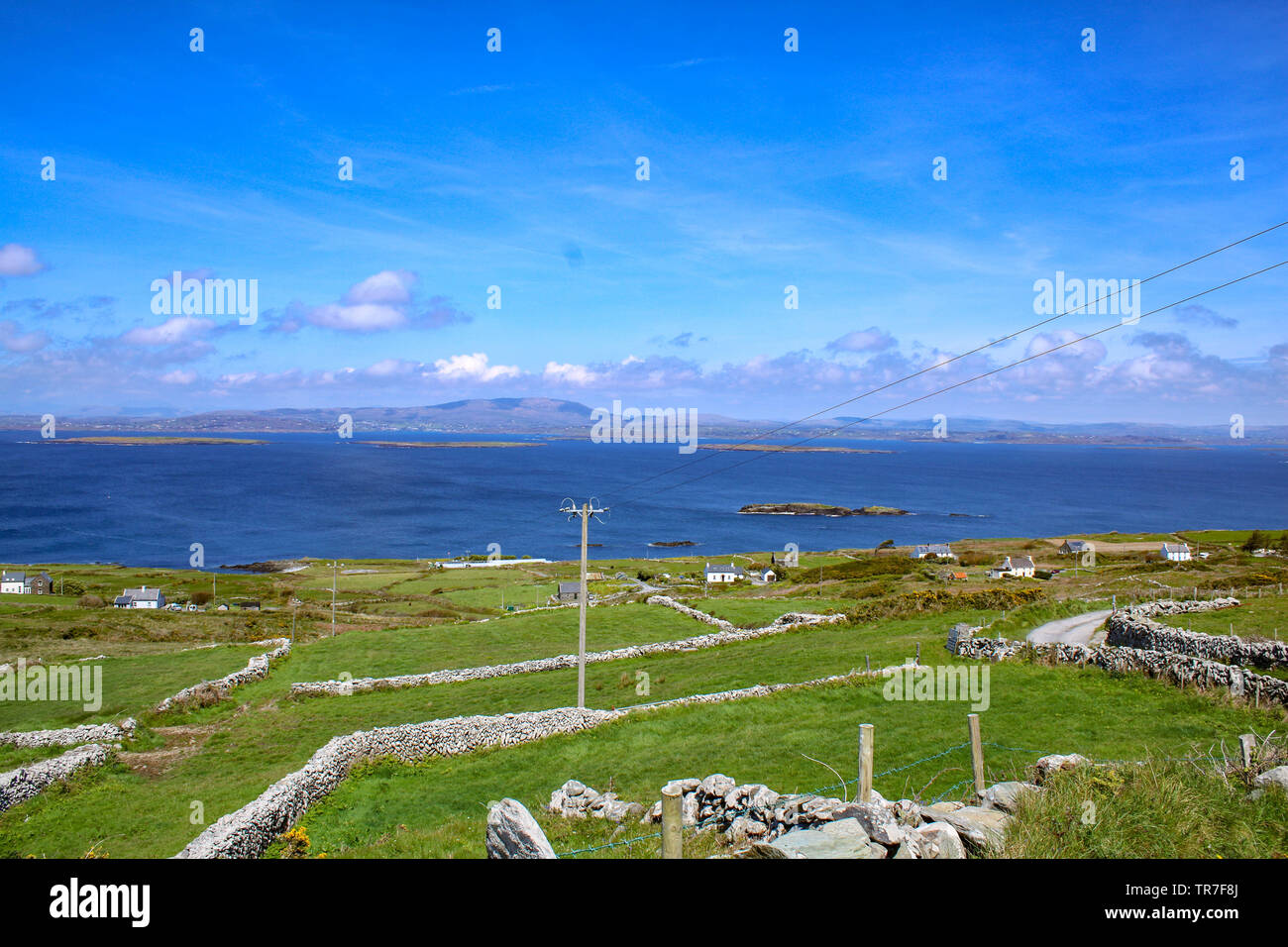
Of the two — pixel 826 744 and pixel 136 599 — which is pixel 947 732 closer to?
pixel 826 744

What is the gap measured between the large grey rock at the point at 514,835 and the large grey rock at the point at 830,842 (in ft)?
7.77

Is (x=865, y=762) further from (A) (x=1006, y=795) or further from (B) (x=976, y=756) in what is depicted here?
(B) (x=976, y=756)

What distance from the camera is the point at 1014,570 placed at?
2461 inches

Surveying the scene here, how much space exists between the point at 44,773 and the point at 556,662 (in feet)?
52.9

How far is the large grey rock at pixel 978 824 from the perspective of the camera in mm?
7539

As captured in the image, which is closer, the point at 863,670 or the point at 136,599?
the point at 863,670

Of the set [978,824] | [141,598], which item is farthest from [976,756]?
[141,598]

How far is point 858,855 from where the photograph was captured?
6.87 metres

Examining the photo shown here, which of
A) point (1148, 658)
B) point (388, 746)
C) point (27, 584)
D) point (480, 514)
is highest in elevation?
point (1148, 658)

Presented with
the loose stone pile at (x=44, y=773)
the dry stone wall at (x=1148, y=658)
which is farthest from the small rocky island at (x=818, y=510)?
the loose stone pile at (x=44, y=773)

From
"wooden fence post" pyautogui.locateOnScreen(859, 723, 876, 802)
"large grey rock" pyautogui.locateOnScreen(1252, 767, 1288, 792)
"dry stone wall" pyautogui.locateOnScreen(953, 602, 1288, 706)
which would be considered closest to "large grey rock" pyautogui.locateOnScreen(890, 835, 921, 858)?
"wooden fence post" pyautogui.locateOnScreen(859, 723, 876, 802)

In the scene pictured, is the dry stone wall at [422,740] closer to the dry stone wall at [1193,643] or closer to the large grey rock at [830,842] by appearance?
the dry stone wall at [1193,643]
